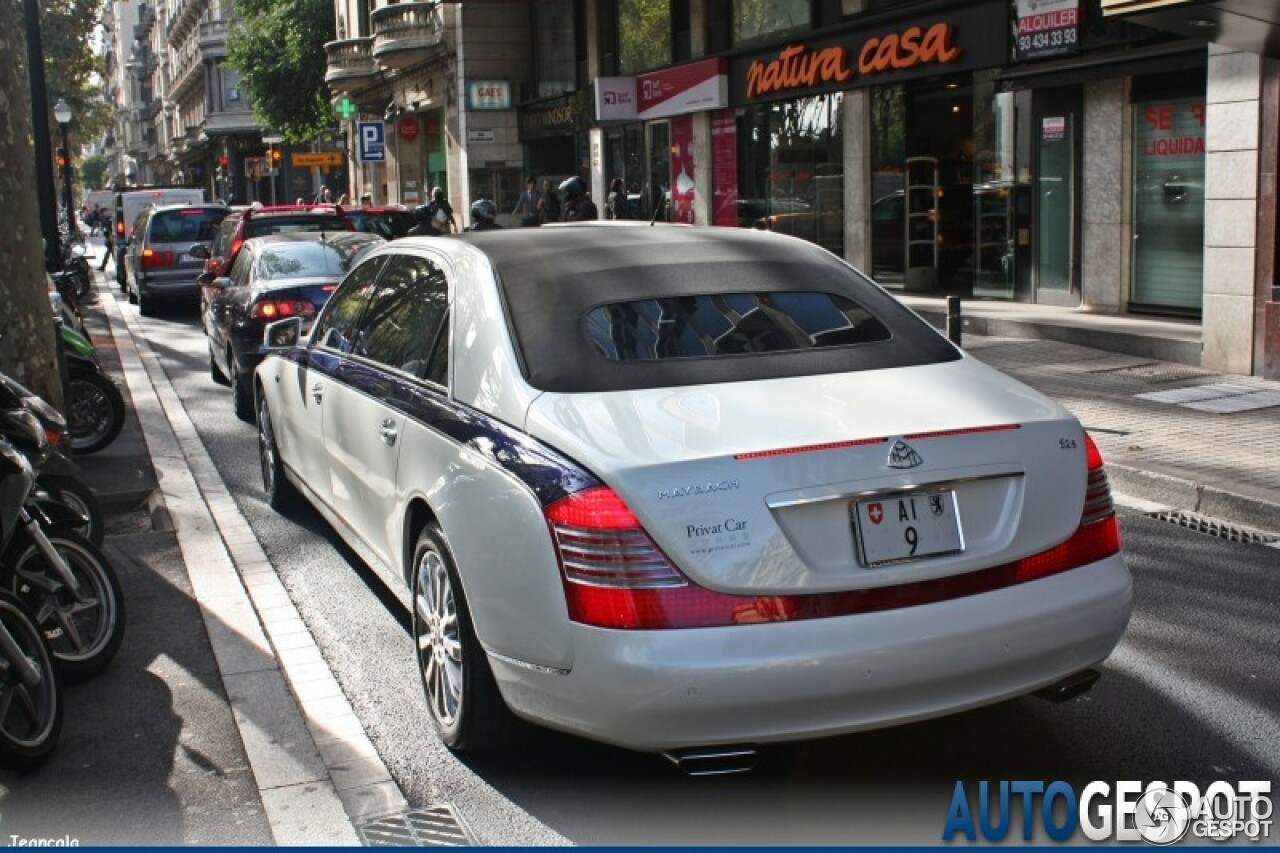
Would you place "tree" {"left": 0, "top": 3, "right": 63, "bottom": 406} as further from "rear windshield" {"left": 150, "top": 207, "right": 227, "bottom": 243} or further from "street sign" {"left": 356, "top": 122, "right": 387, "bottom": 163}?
"street sign" {"left": 356, "top": 122, "right": 387, "bottom": 163}

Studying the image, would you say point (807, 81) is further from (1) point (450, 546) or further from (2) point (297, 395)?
(1) point (450, 546)

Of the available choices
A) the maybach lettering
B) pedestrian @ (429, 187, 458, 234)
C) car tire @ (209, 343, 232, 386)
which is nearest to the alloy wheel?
car tire @ (209, 343, 232, 386)

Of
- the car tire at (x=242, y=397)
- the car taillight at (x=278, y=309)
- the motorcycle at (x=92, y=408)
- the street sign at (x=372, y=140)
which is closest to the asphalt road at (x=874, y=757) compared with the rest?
the motorcycle at (x=92, y=408)

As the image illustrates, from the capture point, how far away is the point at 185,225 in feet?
77.7

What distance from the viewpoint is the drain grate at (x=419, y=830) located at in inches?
157

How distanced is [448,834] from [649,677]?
0.87 meters

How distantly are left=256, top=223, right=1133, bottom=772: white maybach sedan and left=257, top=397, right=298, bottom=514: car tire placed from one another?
10.6 ft

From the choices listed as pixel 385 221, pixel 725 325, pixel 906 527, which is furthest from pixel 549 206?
pixel 906 527

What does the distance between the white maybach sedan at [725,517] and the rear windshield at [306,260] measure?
25.1 feet

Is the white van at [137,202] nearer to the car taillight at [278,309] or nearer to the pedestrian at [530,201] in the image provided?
the pedestrian at [530,201]

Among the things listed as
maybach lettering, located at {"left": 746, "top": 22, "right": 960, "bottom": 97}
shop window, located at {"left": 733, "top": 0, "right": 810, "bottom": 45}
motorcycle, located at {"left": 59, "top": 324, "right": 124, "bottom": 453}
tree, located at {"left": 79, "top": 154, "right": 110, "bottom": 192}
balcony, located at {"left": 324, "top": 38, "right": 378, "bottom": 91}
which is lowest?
motorcycle, located at {"left": 59, "top": 324, "right": 124, "bottom": 453}

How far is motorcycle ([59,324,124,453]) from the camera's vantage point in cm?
1020

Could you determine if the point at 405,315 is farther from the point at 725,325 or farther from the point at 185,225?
the point at 185,225

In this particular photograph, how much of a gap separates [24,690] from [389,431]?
154 cm
